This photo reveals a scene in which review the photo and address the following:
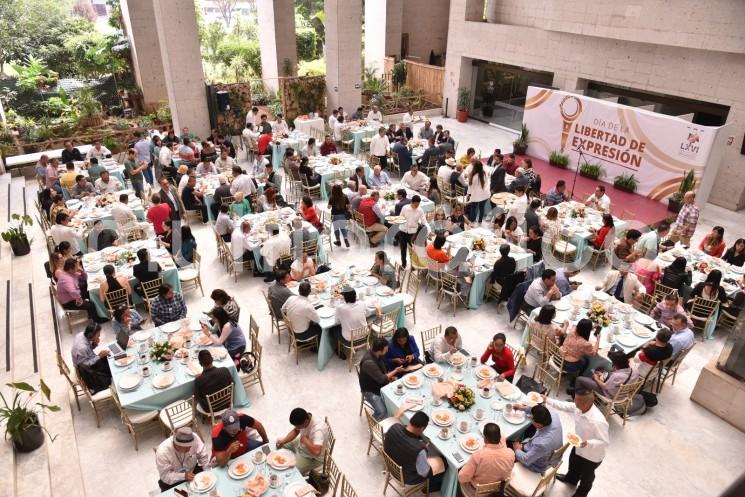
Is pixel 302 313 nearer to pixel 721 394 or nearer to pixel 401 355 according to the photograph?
pixel 401 355

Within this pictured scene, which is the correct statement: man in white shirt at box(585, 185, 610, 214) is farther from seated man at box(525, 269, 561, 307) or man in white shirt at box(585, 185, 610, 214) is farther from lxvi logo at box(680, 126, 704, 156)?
seated man at box(525, 269, 561, 307)

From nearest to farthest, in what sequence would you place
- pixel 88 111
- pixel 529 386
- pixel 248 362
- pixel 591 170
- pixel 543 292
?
pixel 529 386 → pixel 248 362 → pixel 543 292 → pixel 591 170 → pixel 88 111

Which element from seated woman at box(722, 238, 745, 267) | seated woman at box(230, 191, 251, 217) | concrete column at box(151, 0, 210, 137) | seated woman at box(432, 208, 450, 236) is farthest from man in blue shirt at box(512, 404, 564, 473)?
concrete column at box(151, 0, 210, 137)

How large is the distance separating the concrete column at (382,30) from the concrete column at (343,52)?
5322 millimetres

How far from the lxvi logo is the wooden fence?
1183 centimetres

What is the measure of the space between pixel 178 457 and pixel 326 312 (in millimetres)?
3368

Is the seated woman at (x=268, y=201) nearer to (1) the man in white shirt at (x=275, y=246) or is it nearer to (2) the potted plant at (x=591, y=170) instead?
(1) the man in white shirt at (x=275, y=246)

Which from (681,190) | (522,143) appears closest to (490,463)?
(681,190)

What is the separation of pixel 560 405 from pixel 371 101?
18527mm

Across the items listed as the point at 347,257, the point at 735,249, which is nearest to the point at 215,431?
the point at 347,257

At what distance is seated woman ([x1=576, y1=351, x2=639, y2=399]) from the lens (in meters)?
7.15

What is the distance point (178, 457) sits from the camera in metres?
5.75

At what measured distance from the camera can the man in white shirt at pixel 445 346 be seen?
290 inches

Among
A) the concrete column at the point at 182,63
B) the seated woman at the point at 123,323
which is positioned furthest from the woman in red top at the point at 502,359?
the concrete column at the point at 182,63
